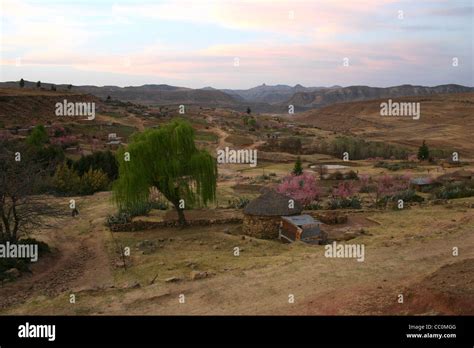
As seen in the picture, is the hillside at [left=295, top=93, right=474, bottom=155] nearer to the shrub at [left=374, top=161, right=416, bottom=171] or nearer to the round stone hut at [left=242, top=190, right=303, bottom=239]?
the shrub at [left=374, top=161, right=416, bottom=171]

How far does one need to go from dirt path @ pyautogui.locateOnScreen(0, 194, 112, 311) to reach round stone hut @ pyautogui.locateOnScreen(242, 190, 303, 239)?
6.70 meters

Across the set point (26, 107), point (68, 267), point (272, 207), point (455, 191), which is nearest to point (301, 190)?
point (272, 207)

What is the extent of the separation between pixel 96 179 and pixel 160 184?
16.4 meters

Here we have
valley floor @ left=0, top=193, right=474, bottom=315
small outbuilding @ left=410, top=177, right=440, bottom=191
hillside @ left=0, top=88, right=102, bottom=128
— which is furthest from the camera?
hillside @ left=0, top=88, right=102, bottom=128

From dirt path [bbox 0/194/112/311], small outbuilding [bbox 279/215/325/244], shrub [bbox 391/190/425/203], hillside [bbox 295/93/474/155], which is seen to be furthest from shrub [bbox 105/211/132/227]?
hillside [bbox 295/93/474/155]

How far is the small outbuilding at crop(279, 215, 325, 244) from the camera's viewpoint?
70.0 feet

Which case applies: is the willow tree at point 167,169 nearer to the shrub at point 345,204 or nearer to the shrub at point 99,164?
the shrub at point 345,204

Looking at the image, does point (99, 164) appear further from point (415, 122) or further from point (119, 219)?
point (415, 122)

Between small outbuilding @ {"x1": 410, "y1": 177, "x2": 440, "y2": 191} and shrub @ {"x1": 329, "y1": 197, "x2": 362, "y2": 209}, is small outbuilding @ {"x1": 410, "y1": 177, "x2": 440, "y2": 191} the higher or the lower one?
the higher one

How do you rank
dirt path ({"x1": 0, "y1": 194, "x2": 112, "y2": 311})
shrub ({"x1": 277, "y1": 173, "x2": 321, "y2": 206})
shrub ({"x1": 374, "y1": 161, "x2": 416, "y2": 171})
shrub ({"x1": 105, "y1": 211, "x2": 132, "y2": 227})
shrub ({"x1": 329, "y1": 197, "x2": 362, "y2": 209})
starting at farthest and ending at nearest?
shrub ({"x1": 374, "y1": 161, "x2": 416, "y2": 171})
shrub ({"x1": 277, "y1": 173, "x2": 321, "y2": 206})
shrub ({"x1": 329, "y1": 197, "x2": 362, "y2": 209})
shrub ({"x1": 105, "y1": 211, "x2": 132, "y2": 227})
dirt path ({"x1": 0, "y1": 194, "x2": 112, "y2": 311})

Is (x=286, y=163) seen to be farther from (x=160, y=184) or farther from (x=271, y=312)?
(x=271, y=312)

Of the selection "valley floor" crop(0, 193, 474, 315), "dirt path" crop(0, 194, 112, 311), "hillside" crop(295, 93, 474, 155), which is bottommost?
"dirt path" crop(0, 194, 112, 311)
